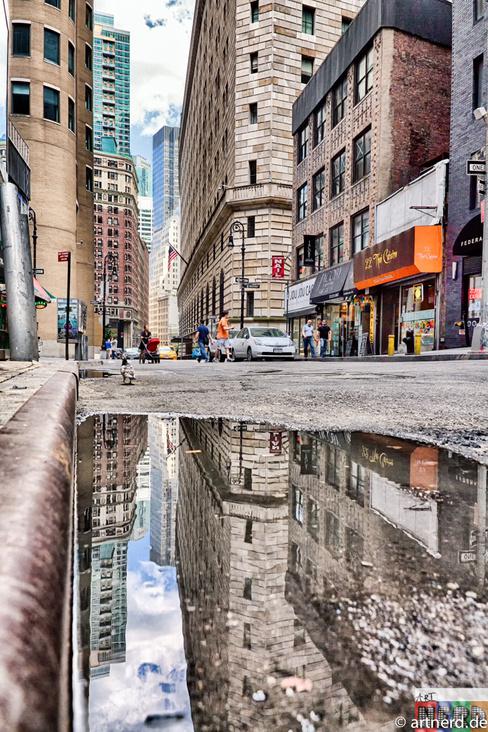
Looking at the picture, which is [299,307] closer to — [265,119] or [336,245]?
[336,245]

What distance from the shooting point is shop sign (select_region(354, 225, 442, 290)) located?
20.7 meters

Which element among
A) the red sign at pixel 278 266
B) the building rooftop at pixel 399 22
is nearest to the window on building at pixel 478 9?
the building rooftop at pixel 399 22

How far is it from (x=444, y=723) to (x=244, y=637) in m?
0.35

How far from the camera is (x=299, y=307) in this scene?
3384 cm

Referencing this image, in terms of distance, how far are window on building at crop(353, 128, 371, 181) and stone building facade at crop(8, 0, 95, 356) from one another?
18.1 metres

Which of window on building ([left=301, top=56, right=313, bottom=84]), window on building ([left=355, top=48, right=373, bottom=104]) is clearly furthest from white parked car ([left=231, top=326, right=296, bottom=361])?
window on building ([left=301, top=56, right=313, bottom=84])

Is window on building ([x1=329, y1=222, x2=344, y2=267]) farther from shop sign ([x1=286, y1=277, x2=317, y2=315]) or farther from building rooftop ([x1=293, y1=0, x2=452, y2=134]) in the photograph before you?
building rooftop ([x1=293, y1=0, x2=452, y2=134])

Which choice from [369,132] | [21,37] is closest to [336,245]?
[369,132]

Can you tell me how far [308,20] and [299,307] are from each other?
21.8 meters

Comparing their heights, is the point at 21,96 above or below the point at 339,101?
above

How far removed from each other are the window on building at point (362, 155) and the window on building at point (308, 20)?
58.1ft

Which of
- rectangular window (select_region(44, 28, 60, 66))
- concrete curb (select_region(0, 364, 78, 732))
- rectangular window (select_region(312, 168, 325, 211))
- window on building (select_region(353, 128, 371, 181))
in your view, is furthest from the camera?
rectangular window (select_region(44, 28, 60, 66))

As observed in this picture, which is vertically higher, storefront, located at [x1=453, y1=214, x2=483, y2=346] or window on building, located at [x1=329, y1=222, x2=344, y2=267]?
window on building, located at [x1=329, y1=222, x2=344, y2=267]

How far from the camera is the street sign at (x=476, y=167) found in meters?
18.0
